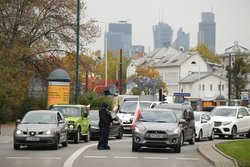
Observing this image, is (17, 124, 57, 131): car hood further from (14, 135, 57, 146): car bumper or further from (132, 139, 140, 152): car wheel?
(132, 139, 140, 152): car wheel

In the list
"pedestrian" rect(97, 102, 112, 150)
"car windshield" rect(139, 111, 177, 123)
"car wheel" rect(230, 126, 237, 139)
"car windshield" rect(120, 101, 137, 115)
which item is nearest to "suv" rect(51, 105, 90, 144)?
"pedestrian" rect(97, 102, 112, 150)

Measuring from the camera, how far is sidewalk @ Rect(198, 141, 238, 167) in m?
21.1

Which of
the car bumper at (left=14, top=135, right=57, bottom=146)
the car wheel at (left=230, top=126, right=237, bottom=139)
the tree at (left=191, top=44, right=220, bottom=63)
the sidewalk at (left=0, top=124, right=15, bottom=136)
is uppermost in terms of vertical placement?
the tree at (left=191, top=44, right=220, bottom=63)

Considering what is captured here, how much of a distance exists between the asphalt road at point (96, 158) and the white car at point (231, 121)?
14435 mm

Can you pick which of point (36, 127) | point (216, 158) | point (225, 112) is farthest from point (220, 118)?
point (216, 158)

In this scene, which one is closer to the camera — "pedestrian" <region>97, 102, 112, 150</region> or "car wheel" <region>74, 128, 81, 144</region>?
"pedestrian" <region>97, 102, 112, 150</region>

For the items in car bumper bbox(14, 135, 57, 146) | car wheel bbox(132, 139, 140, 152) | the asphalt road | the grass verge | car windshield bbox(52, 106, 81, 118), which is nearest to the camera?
the grass verge

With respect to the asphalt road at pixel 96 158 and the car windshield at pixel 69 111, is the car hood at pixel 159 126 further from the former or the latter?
the car windshield at pixel 69 111

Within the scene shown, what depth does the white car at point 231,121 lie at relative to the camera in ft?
141

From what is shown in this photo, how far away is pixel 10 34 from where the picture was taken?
59062mm

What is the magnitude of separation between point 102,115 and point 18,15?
3125 centimetres

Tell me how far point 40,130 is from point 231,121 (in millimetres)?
18384

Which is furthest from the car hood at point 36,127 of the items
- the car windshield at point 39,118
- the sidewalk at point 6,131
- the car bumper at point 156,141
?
the sidewalk at point 6,131

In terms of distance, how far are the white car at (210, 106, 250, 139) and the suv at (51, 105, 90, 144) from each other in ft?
34.3
